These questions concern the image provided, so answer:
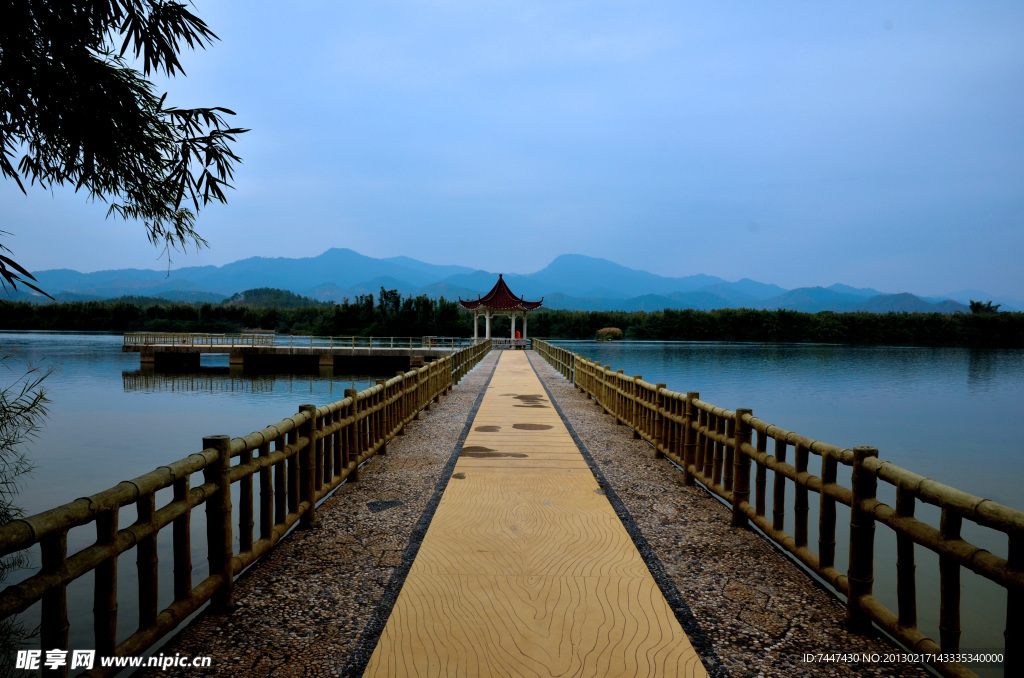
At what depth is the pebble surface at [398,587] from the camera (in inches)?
103

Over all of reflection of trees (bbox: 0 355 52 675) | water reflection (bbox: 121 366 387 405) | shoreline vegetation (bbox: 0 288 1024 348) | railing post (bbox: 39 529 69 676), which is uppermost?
shoreline vegetation (bbox: 0 288 1024 348)

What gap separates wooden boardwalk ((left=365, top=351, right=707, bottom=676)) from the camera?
2.57 metres

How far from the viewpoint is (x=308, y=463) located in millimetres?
4320

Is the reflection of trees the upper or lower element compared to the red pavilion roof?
lower

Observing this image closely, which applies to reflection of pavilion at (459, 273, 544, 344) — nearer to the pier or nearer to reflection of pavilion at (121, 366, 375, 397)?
the pier

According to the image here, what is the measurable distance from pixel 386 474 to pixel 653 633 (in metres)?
3.62

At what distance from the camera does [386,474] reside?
590 centimetres

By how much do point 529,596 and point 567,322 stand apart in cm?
5839

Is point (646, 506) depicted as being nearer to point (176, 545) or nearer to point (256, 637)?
point (256, 637)

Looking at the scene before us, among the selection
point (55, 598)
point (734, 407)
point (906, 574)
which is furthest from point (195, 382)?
point (906, 574)

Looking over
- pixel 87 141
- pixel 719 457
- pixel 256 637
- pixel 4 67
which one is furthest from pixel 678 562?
pixel 4 67

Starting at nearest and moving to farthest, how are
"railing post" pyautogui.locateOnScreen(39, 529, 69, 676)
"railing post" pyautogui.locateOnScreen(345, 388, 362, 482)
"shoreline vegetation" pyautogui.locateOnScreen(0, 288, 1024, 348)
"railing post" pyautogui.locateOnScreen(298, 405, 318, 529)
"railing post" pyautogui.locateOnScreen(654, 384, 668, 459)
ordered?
"railing post" pyautogui.locateOnScreen(39, 529, 69, 676)
"railing post" pyautogui.locateOnScreen(298, 405, 318, 529)
"railing post" pyautogui.locateOnScreen(345, 388, 362, 482)
"railing post" pyautogui.locateOnScreen(654, 384, 668, 459)
"shoreline vegetation" pyautogui.locateOnScreen(0, 288, 1024, 348)

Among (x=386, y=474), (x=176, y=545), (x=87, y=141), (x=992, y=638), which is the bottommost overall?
(x=992, y=638)

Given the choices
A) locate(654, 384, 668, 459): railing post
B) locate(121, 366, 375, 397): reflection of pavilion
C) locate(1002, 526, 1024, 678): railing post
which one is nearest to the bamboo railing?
locate(1002, 526, 1024, 678): railing post
